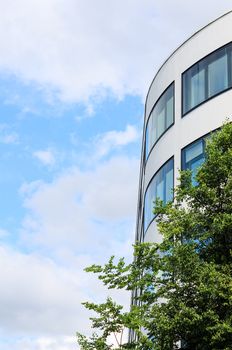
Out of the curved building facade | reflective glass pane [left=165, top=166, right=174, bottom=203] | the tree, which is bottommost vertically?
the tree

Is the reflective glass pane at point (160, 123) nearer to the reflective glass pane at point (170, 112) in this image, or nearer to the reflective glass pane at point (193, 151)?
the reflective glass pane at point (170, 112)

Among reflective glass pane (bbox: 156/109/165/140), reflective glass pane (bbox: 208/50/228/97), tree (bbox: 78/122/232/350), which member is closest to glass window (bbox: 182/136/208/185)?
reflective glass pane (bbox: 208/50/228/97)

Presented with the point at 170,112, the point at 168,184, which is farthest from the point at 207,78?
the point at 168,184

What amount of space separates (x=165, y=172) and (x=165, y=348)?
13.2 meters

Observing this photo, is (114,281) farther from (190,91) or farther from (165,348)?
(190,91)

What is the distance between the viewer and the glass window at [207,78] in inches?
992

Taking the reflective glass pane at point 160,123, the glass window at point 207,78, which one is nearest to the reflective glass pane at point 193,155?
the glass window at point 207,78

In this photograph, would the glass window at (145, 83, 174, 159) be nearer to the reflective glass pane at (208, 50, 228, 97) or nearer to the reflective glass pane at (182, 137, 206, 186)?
the reflective glass pane at (182, 137, 206, 186)

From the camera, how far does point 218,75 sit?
83.5 feet

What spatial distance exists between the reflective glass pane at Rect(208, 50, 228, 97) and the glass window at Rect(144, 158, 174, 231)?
11.5ft

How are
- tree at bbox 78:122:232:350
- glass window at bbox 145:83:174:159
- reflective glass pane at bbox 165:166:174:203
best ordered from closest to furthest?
1. tree at bbox 78:122:232:350
2. reflective glass pane at bbox 165:166:174:203
3. glass window at bbox 145:83:174:159

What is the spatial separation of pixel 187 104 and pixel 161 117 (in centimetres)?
272

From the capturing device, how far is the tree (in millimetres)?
14383

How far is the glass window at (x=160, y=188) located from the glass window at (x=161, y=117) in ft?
6.03
